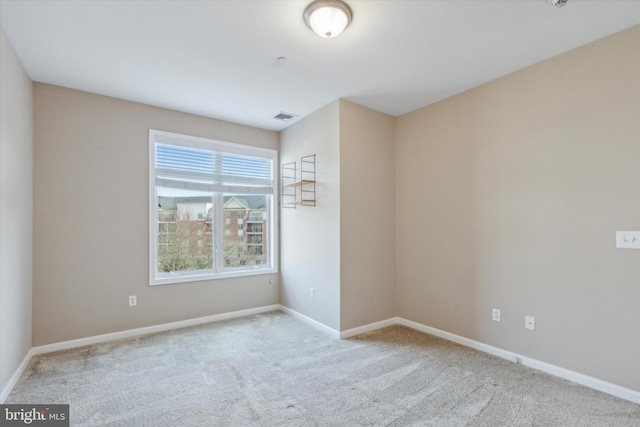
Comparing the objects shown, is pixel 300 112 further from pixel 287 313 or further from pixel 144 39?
pixel 287 313

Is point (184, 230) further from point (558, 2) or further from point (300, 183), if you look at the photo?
point (558, 2)

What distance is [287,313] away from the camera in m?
4.25

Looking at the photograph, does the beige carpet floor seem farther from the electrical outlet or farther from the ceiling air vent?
the ceiling air vent

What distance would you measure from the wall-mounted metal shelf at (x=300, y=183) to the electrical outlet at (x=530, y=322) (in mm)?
2423

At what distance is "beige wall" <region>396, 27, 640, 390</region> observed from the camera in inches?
86.7

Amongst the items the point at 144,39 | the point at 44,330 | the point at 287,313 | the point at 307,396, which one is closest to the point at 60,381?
the point at 44,330

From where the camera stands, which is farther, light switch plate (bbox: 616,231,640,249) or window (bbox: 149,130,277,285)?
window (bbox: 149,130,277,285)

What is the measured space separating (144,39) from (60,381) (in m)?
2.73

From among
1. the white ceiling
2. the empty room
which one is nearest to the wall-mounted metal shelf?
the empty room

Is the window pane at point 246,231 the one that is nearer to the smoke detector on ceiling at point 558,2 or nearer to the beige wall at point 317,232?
the beige wall at point 317,232

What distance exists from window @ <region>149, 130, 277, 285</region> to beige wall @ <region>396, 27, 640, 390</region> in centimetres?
217

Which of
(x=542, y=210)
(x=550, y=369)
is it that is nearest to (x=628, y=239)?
(x=542, y=210)

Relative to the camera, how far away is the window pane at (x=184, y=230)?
3730mm

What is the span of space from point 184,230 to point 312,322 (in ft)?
6.47
